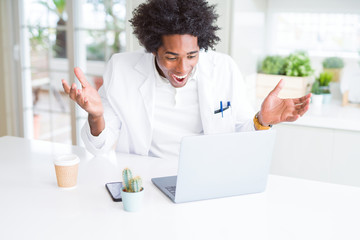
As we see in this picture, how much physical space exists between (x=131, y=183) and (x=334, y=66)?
7.45 ft

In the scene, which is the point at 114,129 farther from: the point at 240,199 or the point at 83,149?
the point at 240,199

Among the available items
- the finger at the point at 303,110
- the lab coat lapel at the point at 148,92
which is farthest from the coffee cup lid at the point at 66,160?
the finger at the point at 303,110

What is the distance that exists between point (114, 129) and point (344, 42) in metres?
1.94

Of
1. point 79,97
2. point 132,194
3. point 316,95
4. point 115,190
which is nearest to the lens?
point 132,194

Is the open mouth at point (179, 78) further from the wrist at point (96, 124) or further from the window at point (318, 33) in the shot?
the window at point (318, 33)

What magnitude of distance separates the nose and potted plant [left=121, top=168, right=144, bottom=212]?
0.60 meters

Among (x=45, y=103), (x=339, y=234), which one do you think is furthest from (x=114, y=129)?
(x=45, y=103)

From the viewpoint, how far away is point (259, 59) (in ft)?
10.5

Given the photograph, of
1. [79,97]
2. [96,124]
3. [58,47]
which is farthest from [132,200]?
[58,47]

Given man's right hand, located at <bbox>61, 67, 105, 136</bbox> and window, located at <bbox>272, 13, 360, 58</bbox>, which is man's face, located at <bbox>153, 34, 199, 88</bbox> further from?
window, located at <bbox>272, 13, 360, 58</bbox>

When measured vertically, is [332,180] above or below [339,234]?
below

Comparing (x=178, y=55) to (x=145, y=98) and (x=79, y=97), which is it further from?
(x=79, y=97)

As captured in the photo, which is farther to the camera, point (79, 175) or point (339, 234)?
point (79, 175)

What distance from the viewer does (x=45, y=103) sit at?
4340mm
